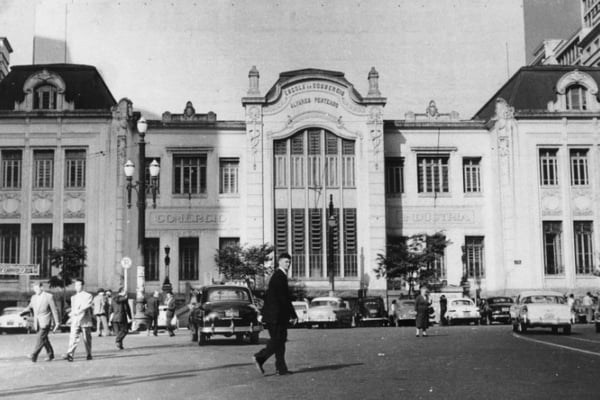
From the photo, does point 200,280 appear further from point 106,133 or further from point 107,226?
point 106,133

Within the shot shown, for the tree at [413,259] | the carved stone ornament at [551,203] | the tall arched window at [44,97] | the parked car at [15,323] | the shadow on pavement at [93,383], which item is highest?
the tall arched window at [44,97]

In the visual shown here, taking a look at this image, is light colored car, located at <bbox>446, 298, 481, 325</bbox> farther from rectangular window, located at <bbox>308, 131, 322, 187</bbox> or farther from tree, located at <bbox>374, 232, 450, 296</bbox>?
rectangular window, located at <bbox>308, 131, 322, 187</bbox>

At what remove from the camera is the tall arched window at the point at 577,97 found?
5250 cm

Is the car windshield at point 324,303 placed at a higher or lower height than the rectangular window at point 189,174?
lower

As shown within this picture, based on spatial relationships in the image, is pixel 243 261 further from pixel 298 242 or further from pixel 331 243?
pixel 331 243

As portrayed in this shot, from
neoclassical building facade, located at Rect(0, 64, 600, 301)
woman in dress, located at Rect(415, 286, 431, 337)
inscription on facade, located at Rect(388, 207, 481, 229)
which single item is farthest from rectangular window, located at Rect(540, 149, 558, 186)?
woman in dress, located at Rect(415, 286, 431, 337)

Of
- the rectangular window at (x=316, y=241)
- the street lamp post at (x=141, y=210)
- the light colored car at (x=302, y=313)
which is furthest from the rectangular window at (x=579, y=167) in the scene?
the street lamp post at (x=141, y=210)

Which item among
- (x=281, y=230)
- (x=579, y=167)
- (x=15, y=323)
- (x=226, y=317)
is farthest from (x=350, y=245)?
(x=226, y=317)

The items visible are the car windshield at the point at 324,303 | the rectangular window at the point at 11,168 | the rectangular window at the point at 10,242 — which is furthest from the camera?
the rectangular window at the point at 11,168

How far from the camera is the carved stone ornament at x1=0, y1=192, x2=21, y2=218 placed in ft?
162

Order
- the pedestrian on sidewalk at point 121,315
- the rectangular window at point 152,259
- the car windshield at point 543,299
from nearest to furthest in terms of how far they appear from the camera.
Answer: the pedestrian on sidewalk at point 121,315, the car windshield at point 543,299, the rectangular window at point 152,259

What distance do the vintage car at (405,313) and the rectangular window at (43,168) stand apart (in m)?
22.2

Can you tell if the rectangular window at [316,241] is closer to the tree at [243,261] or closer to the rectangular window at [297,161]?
the rectangular window at [297,161]

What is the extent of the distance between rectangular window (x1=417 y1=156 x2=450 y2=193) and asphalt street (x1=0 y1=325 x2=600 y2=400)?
96.8 feet
